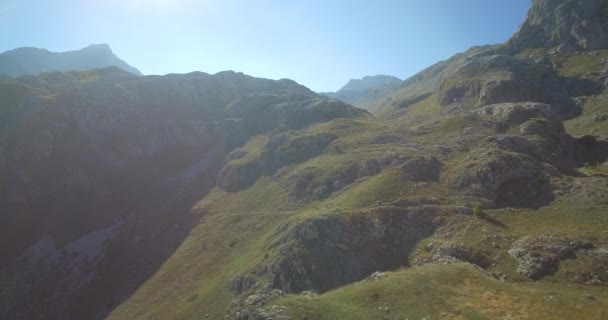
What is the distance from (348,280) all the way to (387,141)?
54.6m

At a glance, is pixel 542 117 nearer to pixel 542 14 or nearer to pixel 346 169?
pixel 346 169

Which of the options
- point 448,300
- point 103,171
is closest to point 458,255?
point 448,300

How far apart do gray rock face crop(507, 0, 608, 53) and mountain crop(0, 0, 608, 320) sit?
14838 millimetres

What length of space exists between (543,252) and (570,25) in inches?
7892

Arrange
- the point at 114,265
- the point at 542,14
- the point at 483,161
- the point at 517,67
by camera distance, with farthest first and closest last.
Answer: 1. the point at 542,14
2. the point at 517,67
3. the point at 114,265
4. the point at 483,161

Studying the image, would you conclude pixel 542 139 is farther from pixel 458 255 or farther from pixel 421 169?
pixel 458 255

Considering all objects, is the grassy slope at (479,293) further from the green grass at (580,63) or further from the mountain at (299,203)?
the green grass at (580,63)

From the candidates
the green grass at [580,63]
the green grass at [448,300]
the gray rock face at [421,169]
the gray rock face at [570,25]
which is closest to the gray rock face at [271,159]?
the gray rock face at [421,169]

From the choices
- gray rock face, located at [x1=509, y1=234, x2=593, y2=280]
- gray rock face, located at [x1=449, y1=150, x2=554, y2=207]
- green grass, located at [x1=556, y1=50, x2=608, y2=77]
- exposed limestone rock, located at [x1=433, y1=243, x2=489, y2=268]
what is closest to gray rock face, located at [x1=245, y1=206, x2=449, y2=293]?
exposed limestone rock, located at [x1=433, y1=243, x2=489, y2=268]

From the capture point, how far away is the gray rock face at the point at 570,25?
167 meters

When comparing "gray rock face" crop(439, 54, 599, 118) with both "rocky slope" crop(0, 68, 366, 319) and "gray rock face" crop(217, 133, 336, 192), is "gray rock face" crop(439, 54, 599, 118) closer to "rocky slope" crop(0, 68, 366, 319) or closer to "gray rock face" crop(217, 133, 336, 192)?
"rocky slope" crop(0, 68, 366, 319)

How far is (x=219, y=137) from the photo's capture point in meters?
139

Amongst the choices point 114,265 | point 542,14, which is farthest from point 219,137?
point 542,14

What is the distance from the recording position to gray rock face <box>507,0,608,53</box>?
549 ft
